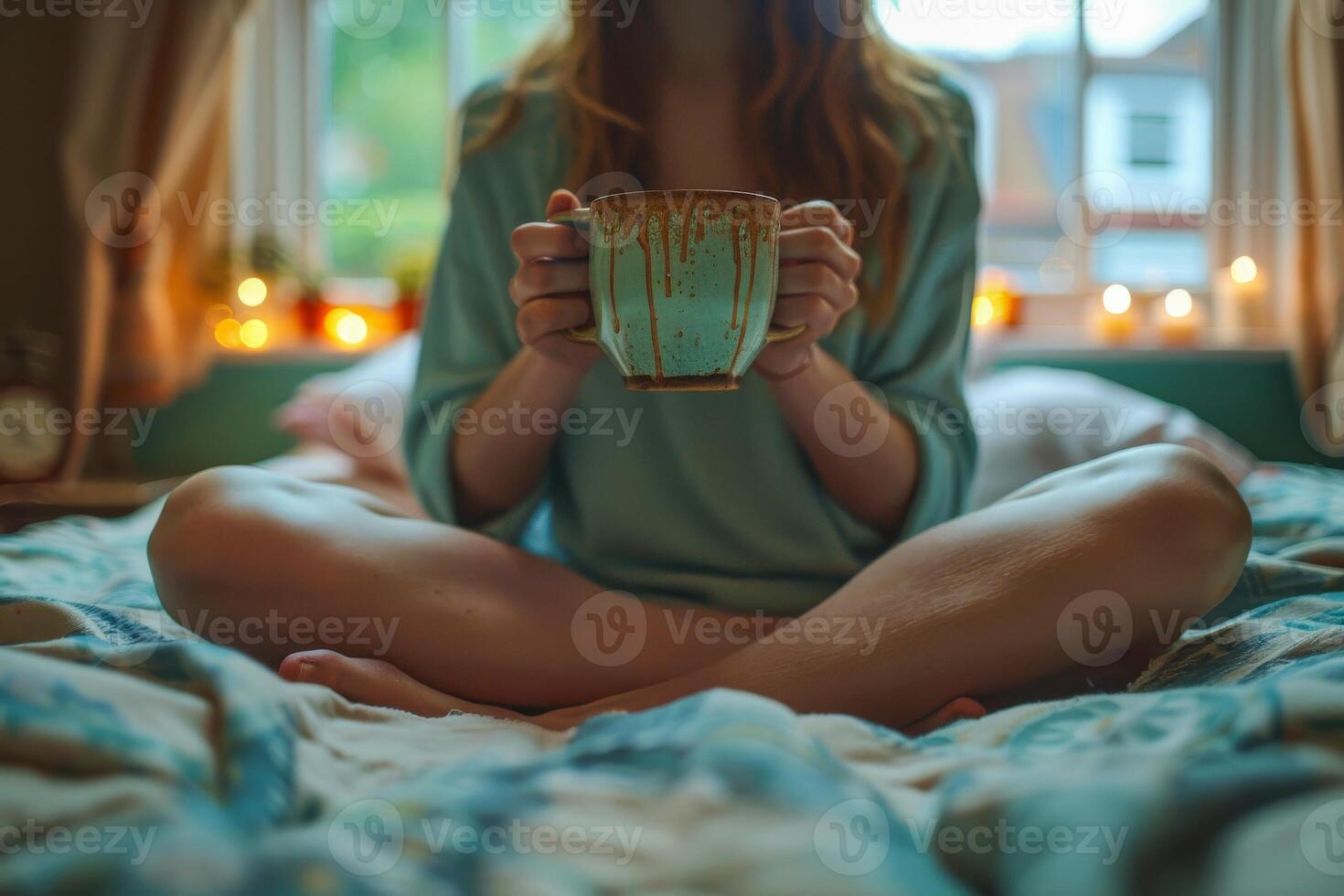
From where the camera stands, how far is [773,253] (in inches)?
24.7

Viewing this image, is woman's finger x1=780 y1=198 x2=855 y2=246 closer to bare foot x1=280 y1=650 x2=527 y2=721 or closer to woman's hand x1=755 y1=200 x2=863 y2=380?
woman's hand x1=755 y1=200 x2=863 y2=380

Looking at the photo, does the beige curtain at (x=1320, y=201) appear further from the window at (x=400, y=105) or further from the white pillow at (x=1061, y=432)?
the window at (x=400, y=105)

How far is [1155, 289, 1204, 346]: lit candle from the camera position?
230 cm

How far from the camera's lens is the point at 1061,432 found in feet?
5.31

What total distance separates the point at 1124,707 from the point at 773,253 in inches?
13.6

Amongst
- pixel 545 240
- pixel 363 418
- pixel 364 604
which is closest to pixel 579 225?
pixel 545 240

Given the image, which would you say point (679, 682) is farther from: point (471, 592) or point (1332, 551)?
point (1332, 551)

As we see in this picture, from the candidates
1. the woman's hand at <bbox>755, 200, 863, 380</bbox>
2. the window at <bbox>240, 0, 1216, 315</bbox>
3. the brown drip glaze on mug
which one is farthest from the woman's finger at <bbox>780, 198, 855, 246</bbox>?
the window at <bbox>240, 0, 1216, 315</bbox>

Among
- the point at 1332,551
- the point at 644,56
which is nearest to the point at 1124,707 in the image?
the point at 1332,551

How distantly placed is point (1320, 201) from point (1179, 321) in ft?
1.31

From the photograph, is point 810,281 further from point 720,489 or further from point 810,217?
point 720,489

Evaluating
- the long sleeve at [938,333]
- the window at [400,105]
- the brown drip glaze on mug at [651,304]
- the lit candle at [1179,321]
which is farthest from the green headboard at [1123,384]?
the brown drip glaze on mug at [651,304]

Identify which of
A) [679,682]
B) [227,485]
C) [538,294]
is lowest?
[679,682]

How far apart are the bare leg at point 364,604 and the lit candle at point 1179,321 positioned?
6.34 ft
